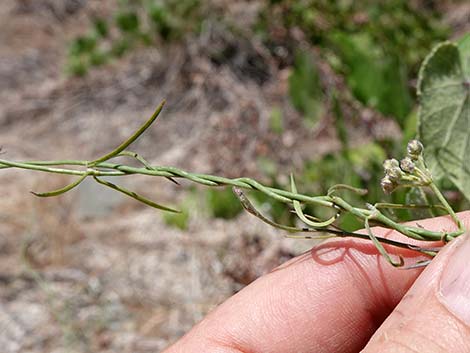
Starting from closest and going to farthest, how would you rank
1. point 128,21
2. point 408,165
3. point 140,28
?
point 408,165, point 128,21, point 140,28

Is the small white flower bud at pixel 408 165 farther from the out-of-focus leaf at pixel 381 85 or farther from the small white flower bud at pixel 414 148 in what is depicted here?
the out-of-focus leaf at pixel 381 85

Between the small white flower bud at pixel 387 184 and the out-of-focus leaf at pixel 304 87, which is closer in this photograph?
the small white flower bud at pixel 387 184

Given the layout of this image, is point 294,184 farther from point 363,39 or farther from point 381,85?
point 363,39

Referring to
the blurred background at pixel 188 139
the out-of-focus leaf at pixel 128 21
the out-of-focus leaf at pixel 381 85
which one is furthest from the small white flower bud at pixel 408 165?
the out-of-focus leaf at pixel 128 21

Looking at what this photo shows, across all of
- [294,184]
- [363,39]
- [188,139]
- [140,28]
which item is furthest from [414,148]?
[140,28]

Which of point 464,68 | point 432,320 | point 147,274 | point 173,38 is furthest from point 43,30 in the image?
point 432,320

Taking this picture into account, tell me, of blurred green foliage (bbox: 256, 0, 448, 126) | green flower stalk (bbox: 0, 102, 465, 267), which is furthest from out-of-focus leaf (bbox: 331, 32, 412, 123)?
green flower stalk (bbox: 0, 102, 465, 267)

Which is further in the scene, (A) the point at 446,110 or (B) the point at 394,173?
(A) the point at 446,110
